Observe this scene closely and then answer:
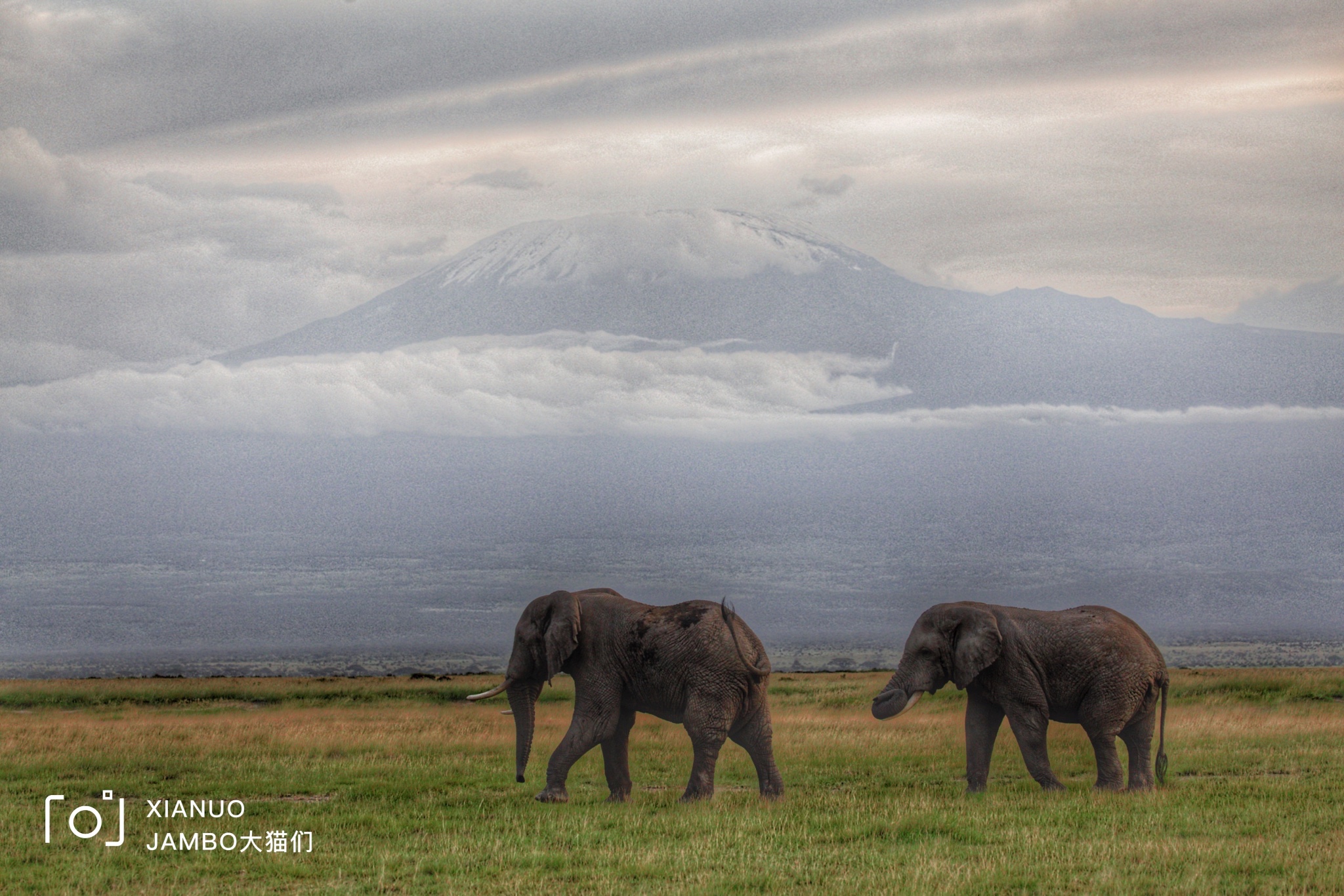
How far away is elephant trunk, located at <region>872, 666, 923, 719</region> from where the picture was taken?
1941 cm

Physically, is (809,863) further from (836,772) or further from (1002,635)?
(836,772)

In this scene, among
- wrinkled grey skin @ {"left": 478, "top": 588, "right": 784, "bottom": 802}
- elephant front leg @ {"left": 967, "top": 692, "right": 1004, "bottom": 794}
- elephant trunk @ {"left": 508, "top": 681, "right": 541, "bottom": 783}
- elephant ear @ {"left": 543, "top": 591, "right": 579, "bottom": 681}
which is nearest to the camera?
wrinkled grey skin @ {"left": 478, "top": 588, "right": 784, "bottom": 802}

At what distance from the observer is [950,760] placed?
2317 cm

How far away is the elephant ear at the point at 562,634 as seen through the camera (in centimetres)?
1878

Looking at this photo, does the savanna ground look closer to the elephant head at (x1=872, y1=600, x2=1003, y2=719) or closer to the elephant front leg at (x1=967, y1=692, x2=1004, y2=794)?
the elephant front leg at (x1=967, y1=692, x2=1004, y2=794)

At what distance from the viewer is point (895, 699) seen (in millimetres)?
19547

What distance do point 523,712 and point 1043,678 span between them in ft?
25.1

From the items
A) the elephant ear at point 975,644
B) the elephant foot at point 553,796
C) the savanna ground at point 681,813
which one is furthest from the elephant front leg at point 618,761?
the elephant ear at point 975,644

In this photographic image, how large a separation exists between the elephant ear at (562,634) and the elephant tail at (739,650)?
2.07 metres

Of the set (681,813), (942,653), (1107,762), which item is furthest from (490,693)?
(1107,762)

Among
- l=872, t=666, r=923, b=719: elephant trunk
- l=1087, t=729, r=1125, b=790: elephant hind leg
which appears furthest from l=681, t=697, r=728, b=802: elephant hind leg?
l=1087, t=729, r=1125, b=790: elephant hind leg

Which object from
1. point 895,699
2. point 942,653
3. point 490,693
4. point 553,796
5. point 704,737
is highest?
point 942,653

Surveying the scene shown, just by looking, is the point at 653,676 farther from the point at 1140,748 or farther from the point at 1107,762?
the point at 1140,748

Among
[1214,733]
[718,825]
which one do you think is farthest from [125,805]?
[1214,733]
